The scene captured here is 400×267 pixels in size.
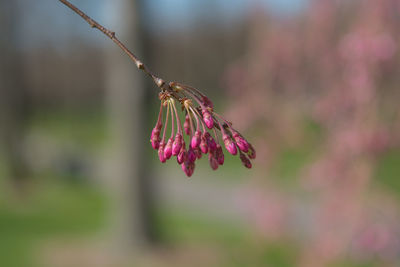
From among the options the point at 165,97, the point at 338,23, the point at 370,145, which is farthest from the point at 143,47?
the point at 165,97

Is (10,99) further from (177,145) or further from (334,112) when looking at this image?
(177,145)

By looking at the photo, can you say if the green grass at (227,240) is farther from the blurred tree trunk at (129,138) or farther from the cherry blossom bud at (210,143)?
the cherry blossom bud at (210,143)

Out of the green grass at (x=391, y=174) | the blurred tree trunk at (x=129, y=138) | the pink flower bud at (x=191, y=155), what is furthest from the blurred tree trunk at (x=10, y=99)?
the pink flower bud at (x=191, y=155)

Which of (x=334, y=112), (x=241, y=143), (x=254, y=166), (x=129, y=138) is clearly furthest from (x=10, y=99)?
(x=241, y=143)

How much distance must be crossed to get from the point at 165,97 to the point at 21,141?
14.3 m

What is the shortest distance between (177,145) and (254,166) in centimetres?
498

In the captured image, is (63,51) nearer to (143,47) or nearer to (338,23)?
(143,47)

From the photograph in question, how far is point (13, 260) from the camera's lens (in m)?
7.61

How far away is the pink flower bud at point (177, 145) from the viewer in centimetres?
128

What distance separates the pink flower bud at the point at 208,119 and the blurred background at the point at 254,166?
2.33 m

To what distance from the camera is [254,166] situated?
6.19 m

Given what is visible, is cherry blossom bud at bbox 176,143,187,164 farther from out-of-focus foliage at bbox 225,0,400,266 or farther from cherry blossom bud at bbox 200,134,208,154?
out-of-focus foliage at bbox 225,0,400,266

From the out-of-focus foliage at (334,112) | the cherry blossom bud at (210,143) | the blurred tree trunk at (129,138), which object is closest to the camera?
the cherry blossom bud at (210,143)

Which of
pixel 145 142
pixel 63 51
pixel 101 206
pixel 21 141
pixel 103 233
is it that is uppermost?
pixel 63 51
